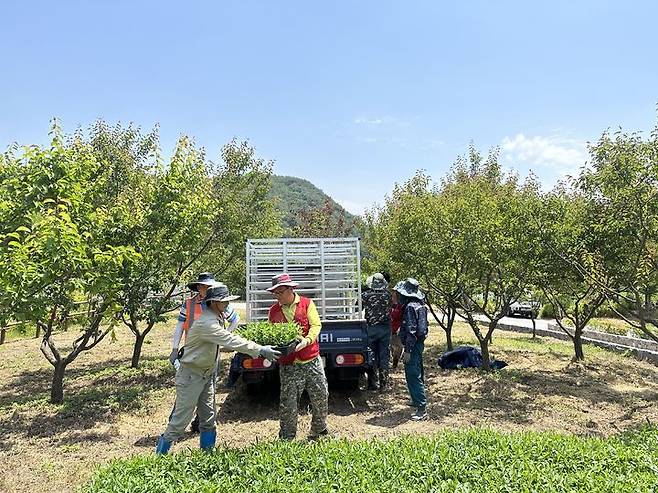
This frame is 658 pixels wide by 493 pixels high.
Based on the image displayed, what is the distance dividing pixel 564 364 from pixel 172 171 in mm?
9924

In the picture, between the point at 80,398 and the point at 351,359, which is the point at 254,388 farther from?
the point at 80,398

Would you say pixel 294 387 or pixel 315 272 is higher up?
pixel 315 272

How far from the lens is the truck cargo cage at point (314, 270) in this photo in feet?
27.8

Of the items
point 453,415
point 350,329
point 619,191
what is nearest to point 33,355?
point 350,329

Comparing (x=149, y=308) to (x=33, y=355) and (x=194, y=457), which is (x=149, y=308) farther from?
(x=33, y=355)

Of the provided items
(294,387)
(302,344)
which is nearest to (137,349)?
(294,387)

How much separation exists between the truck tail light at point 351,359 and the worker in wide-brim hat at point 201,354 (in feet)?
8.45

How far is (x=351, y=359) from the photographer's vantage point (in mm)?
7441

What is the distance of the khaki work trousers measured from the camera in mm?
4914

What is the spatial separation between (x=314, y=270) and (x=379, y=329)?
5.24 ft

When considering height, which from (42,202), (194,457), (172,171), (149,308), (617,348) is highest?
(172,171)

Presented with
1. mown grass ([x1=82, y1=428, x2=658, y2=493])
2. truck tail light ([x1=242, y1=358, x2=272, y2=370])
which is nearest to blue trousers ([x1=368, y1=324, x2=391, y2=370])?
truck tail light ([x1=242, y1=358, x2=272, y2=370])

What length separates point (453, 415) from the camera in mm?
7285

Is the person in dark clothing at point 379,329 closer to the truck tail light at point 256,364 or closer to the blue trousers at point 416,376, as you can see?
the blue trousers at point 416,376
